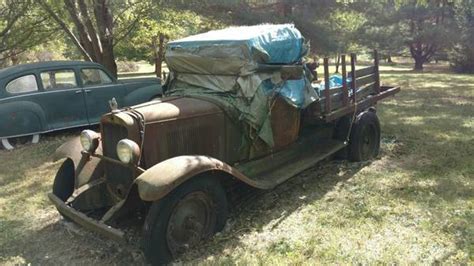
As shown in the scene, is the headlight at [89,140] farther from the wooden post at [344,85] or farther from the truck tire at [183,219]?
the wooden post at [344,85]

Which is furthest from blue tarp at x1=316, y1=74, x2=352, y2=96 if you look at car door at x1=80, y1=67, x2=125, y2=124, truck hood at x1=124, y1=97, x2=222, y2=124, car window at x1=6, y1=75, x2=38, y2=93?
car window at x1=6, y1=75, x2=38, y2=93

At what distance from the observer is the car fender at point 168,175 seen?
3.64 meters

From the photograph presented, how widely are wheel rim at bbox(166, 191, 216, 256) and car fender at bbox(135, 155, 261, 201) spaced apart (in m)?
0.26

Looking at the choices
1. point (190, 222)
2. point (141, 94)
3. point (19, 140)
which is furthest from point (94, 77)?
point (190, 222)

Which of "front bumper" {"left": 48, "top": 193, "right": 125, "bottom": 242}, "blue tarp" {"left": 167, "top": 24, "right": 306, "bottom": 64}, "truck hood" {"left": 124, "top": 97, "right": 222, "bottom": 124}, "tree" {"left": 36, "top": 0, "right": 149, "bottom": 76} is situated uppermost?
"tree" {"left": 36, "top": 0, "right": 149, "bottom": 76}

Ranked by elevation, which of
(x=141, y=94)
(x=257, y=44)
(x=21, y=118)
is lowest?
(x=21, y=118)

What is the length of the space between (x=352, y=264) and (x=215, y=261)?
1164 millimetres

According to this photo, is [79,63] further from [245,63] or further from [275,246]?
[275,246]

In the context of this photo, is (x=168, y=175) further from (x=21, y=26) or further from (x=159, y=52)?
(x=159, y=52)

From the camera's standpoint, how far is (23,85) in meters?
8.60

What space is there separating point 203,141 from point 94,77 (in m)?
5.50

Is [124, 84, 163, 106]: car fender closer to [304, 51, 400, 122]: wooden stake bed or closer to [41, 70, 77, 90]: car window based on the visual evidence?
[41, 70, 77, 90]: car window

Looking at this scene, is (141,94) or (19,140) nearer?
(19,140)

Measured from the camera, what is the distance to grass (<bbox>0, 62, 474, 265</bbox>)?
4.06m
